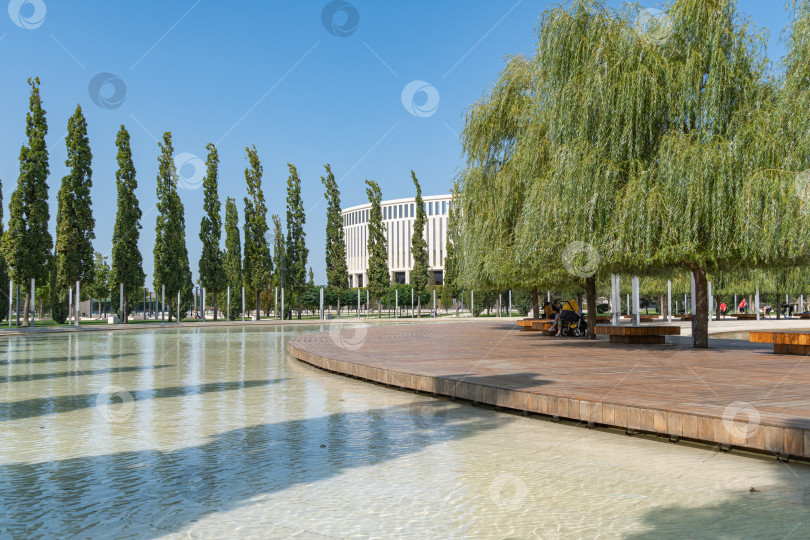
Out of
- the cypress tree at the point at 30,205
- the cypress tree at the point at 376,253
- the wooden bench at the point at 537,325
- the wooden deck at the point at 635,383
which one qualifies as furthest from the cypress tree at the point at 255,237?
the wooden deck at the point at 635,383

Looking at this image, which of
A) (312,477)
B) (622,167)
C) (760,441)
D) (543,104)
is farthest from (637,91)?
(312,477)

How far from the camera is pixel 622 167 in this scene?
14.9 meters

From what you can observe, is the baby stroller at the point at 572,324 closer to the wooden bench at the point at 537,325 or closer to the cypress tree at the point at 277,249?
the wooden bench at the point at 537,325

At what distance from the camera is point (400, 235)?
11125 centimetres

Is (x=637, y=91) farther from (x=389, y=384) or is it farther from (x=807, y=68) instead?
(x=389, y=384)

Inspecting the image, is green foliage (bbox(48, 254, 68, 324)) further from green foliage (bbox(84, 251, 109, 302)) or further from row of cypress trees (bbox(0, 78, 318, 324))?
green foliage (bbox(84, 251, 109, 302))

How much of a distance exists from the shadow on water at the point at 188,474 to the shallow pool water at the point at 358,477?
2cm

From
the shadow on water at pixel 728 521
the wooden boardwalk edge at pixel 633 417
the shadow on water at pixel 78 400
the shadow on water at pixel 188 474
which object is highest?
the wooden boardwalk edge at pixel 633 417

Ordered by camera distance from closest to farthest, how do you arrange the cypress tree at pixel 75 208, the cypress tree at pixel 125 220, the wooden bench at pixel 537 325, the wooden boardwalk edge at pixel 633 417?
the wooden boardwalk edge at pixel 633 417 → the wooden bench at pixel 537 325 → the cypress tree at pixel 75 208 → the cypress tree at pixel 125 220

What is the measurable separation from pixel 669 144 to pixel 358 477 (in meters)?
11.1

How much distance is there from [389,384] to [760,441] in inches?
263

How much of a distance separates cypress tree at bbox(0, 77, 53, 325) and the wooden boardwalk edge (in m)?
36.7

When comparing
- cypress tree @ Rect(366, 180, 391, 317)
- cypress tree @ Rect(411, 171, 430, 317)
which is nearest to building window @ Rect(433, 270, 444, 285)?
cypress tree @ Rect(411, 171, 430, 317)

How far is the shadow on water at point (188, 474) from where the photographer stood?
459cm
